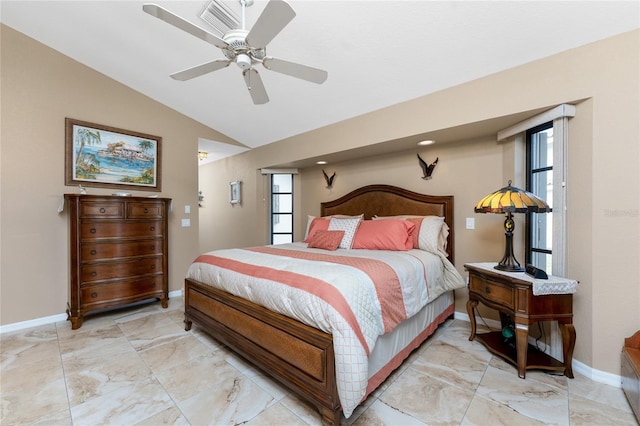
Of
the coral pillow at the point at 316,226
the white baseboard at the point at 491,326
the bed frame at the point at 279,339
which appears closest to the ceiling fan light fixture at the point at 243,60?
the bed frame at the point at 279,339

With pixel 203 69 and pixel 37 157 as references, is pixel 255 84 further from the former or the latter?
pixel 37 157

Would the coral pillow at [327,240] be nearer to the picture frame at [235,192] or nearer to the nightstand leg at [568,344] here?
the nightstand leg at [568,344]

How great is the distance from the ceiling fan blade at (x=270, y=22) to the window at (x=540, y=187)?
231 centimetres

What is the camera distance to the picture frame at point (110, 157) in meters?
3.21

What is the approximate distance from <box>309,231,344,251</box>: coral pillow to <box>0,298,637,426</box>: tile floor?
4.21 ft

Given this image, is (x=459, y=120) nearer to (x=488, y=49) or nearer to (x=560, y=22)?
(x=488, y=49)

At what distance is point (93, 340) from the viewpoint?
8.57 feet

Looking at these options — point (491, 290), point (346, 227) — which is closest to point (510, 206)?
point (491, 290)

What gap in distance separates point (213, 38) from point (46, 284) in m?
3.37

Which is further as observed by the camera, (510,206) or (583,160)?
(510,206)

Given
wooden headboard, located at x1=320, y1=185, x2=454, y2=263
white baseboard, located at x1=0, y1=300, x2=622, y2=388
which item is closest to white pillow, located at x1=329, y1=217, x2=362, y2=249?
wooden headboard, located at x1=320, y1=185, x2=454, y2=263

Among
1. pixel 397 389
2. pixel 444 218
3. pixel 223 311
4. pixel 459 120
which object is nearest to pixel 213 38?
pixel 223 311

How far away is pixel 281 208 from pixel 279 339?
3444 mm

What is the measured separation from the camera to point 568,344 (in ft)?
6.30
